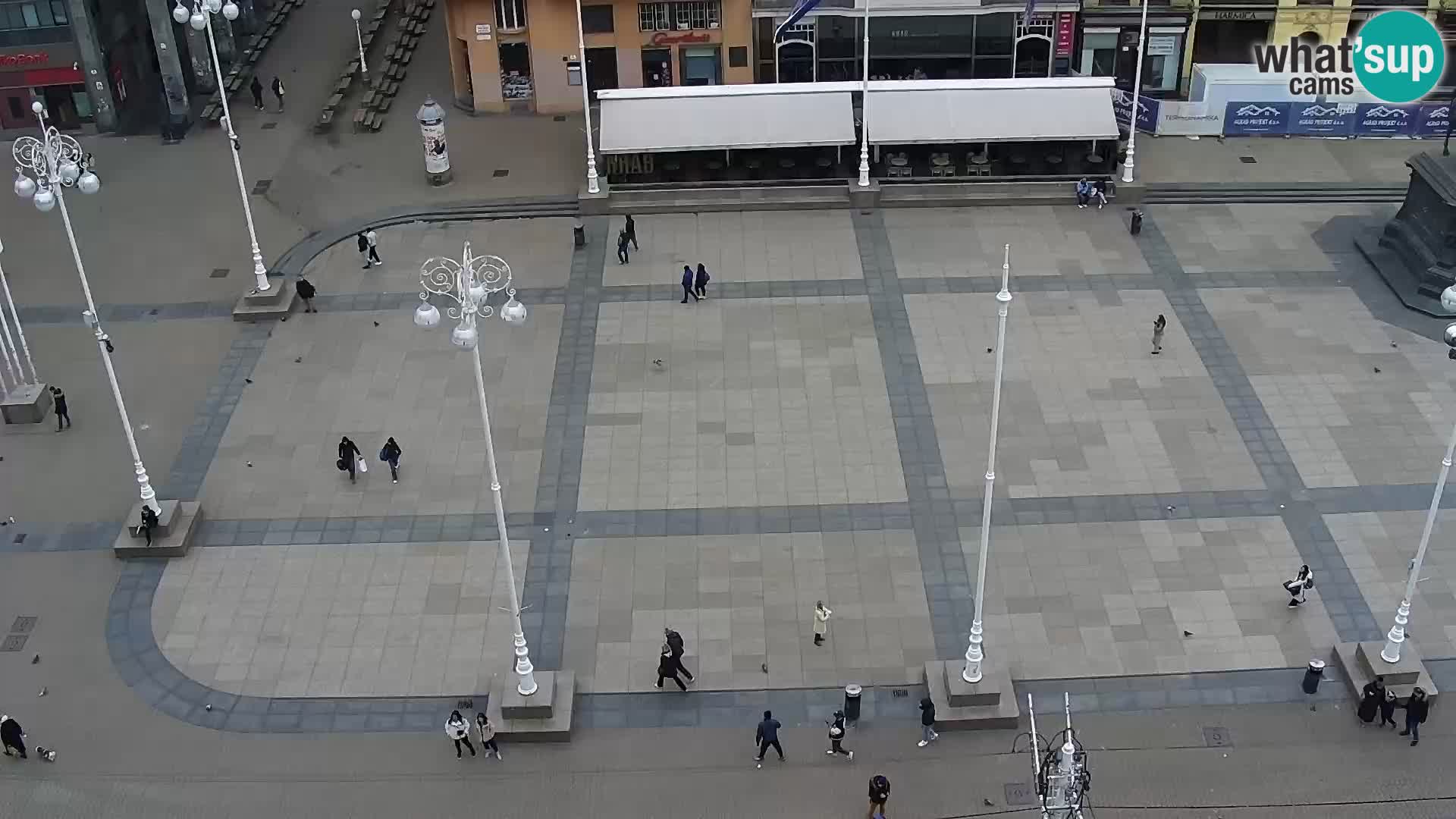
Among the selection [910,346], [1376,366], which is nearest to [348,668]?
[910,346]

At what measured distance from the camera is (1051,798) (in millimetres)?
20266

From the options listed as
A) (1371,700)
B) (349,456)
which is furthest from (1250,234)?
(349,456)

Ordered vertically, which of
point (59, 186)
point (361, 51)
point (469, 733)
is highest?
point (59, 186)

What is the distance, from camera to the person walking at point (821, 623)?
2577 cm

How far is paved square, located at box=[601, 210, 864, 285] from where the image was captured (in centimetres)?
3912

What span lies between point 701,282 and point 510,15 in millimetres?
17101

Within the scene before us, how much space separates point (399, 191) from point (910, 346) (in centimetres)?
1867

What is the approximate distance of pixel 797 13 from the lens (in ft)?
150

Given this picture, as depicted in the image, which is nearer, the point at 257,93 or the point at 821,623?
the point at 821,623

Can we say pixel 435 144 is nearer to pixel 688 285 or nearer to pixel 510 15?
pixel 510 15

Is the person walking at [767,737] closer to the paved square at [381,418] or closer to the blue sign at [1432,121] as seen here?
the paved square at [381,418]

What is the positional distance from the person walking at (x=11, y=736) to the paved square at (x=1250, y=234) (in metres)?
30.7

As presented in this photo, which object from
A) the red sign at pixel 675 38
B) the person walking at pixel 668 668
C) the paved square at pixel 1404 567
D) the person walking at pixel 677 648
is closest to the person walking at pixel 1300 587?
the paved square at pixel 1404 567

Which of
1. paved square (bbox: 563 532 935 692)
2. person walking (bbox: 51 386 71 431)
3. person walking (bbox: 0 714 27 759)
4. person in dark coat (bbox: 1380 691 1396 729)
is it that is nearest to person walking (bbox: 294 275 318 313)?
person walking (bbox: 51 386 71 431)
